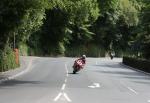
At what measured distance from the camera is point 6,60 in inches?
1679

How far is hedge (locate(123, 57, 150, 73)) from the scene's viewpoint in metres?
51.4

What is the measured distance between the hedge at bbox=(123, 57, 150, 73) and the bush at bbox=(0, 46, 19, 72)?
499 inches

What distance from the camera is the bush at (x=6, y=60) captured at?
41406 millimetres

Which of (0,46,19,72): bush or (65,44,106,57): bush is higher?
(65,44,106,57): bush

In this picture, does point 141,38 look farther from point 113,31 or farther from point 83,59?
point 113,31

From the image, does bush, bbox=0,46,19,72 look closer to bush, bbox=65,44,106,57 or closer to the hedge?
the hedge

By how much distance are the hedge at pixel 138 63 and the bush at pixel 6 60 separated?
12.7 metres

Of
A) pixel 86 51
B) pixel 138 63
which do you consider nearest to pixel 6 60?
pixel 138 63

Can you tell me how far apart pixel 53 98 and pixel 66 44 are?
248 ft

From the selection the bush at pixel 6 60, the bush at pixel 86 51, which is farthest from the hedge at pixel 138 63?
the bush at pixel 86 51

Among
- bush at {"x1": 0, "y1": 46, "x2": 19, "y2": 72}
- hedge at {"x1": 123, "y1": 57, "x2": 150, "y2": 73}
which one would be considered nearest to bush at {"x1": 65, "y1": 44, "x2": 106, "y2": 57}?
hedge at {"x1": 123, "y1": 57, "x2": 150, "y2": 73}

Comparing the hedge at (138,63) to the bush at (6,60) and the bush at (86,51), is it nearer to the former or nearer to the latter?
the bush at (6,60)

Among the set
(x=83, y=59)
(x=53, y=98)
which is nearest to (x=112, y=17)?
(x=83, y=59)

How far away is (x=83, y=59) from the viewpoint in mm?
45469
